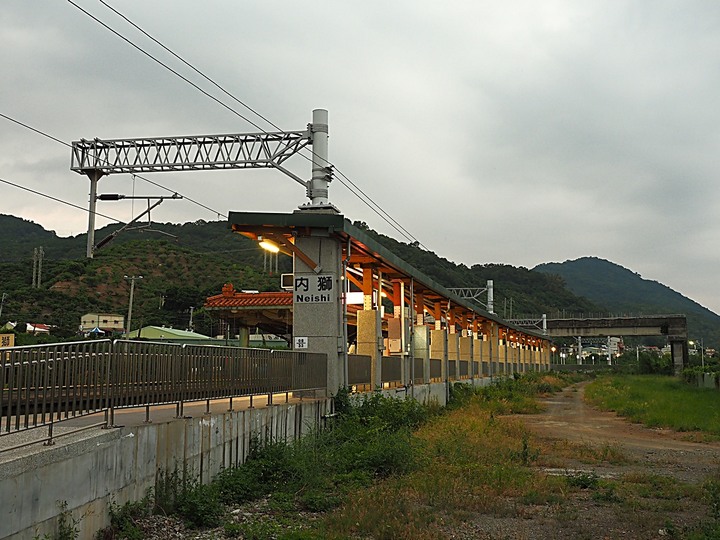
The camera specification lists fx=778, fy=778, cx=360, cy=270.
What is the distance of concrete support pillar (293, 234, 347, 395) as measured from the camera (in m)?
17.1

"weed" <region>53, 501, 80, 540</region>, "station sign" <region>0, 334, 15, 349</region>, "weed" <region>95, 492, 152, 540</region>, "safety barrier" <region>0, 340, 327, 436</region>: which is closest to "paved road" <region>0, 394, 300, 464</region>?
"safety barrier" <region>0, 340, 327, 436</region>

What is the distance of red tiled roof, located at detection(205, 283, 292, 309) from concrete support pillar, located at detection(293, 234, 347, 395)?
9.62 meters

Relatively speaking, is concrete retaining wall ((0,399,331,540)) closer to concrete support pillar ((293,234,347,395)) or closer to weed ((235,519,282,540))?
weed ((235,519,282,540))

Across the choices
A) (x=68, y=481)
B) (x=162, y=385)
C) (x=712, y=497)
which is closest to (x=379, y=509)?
(x=162, y=385)

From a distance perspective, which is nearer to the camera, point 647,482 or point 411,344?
point 647,482

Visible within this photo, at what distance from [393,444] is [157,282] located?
54.7 metres

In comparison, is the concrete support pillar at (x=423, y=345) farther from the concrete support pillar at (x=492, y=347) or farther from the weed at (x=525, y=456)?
the concrete support pillar at (x=492, y=347)

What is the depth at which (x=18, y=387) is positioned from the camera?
6.94m

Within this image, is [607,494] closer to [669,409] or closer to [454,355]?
[669,409]

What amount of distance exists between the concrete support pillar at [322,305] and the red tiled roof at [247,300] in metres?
9.62

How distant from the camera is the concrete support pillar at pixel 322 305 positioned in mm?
17141

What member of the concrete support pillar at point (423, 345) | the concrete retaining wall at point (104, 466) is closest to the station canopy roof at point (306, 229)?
the concrete retaining wall at point (104, 466)

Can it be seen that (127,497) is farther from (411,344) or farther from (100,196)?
(411,344)

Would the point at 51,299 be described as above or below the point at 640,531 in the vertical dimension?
above
